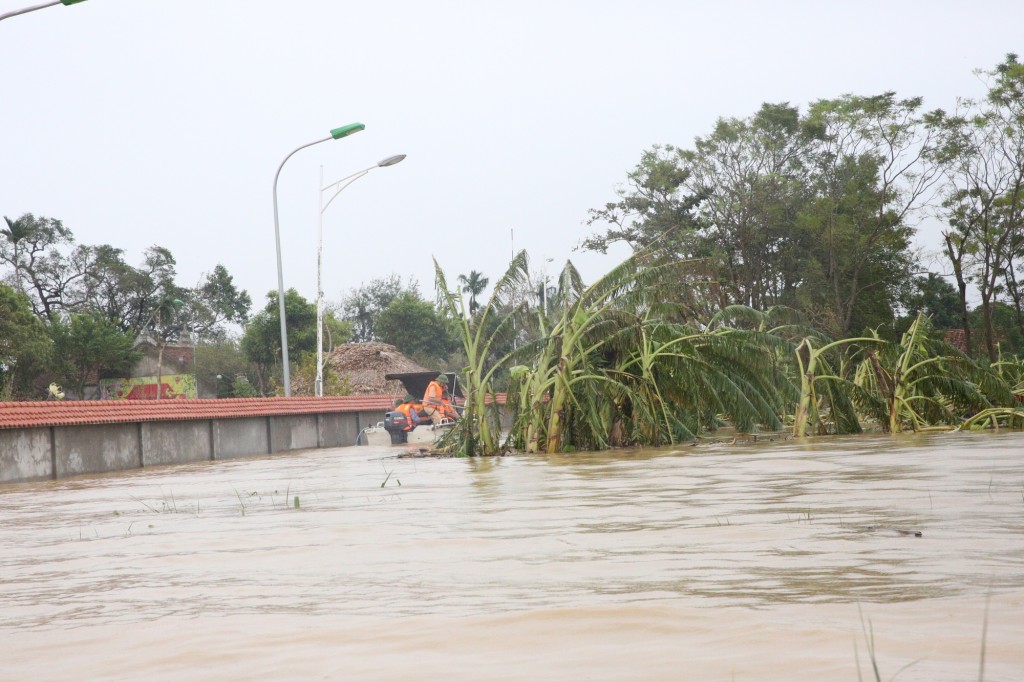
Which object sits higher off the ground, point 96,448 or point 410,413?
point 410,413

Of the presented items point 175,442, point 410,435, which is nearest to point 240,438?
point 175,442

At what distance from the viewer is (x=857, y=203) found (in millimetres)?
45875

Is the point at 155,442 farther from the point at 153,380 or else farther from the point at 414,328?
the point at 414,328

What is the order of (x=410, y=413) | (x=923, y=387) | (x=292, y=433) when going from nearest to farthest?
(x=923, y=387)
(x=410, y=413)
(x=292, y=433)

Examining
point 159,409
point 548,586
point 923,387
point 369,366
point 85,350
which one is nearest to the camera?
point 548,586

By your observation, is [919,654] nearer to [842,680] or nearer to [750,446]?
[842,680]

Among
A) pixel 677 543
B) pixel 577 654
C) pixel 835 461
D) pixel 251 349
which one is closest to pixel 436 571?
pixel 677 543

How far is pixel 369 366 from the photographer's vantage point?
5900cm

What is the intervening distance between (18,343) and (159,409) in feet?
93.5

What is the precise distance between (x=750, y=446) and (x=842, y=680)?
15.4 metres

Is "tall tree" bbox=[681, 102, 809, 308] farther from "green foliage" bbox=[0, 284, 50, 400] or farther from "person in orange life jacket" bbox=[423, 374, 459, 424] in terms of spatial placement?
"green foliage" bbox=[0, 284, 50, 400]

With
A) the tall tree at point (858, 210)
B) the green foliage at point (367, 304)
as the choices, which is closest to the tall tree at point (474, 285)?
the green foliage at point (367, 304)

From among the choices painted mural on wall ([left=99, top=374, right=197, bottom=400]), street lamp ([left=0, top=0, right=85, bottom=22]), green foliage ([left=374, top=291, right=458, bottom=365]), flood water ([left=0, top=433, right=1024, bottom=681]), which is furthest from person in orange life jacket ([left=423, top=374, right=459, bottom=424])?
green foliage ([left=374, top=291, right=458, bottom=365])

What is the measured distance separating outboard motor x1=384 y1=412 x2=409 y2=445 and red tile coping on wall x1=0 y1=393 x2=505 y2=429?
2.62m
